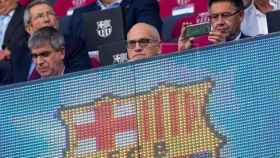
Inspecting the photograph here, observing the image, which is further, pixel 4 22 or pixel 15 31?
pixel 4 22

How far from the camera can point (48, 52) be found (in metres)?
10.1

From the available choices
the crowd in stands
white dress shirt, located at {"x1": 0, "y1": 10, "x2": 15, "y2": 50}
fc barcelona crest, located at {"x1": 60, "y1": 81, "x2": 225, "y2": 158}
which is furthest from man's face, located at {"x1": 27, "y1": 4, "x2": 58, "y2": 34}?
fc barcelona crest, located at {"x1": 60, "y1": 81, "x2": 225, "y2": 158}

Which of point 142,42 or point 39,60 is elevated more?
point 142,42

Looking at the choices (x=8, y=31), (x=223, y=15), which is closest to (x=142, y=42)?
(x=223, y=15)

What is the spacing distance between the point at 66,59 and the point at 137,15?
83 centimetres

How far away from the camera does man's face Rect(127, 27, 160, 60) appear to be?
973 centimetres

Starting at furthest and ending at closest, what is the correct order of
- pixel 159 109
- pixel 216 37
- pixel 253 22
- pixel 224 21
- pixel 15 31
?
1. pixel 15 31
2. pixel 253 22
3. pixel 224 21
4. pixel 216 37
5. pixel 159 109

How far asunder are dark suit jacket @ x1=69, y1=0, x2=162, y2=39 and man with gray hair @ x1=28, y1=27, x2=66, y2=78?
65 centimetres

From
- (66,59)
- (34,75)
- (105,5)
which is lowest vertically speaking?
(34,75)

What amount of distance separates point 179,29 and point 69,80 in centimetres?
264

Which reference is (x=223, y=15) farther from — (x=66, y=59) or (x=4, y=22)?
(x=4, y=22)

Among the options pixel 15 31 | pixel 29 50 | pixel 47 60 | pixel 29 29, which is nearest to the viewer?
pixel 47 60

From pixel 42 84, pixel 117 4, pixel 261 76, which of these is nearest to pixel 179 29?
pixel 117 4

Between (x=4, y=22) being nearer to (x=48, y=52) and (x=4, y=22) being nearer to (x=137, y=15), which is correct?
(x=137, y=15)
